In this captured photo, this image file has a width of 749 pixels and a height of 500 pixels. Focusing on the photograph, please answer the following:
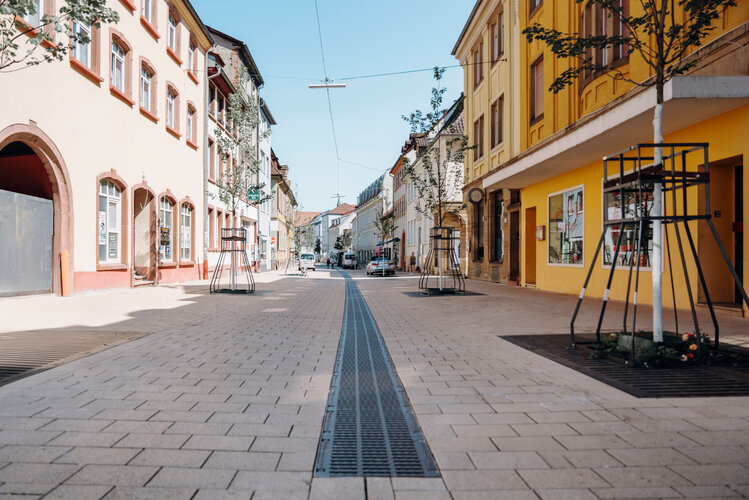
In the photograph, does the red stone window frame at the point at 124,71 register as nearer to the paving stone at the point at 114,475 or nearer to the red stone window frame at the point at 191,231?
the red stone window frame at the point at 191,231

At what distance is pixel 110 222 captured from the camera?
50.8 ft

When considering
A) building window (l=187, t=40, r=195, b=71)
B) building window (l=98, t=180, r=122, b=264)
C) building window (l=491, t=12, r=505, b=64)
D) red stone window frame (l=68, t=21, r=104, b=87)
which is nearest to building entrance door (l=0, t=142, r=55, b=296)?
building window (l=98, t=180, r=122, b=264)

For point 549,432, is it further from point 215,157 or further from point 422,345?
point 215,157

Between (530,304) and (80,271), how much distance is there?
37.0 feet

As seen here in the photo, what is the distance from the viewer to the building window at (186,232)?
72.3ft

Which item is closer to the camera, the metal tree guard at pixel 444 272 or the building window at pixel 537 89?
the metal tree guard at pixel 444 272

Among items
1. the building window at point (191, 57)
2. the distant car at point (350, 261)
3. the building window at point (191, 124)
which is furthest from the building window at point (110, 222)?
the distant car at point (350, 261)

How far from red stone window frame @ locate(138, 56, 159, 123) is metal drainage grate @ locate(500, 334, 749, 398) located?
16.4 metres

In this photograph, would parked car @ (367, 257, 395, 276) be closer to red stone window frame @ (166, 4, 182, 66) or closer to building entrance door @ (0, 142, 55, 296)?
red stone window frame @ (166, 4, 182, 66)

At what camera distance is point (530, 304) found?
11.8 metres

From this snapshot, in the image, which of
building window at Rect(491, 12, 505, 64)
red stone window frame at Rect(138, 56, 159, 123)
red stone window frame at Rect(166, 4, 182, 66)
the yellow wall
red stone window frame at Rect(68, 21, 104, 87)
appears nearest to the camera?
the yellow wall

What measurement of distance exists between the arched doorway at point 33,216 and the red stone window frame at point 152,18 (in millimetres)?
6987

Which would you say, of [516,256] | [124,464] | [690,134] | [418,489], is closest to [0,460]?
[124,464]

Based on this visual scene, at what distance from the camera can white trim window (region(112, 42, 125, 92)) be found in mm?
15617
